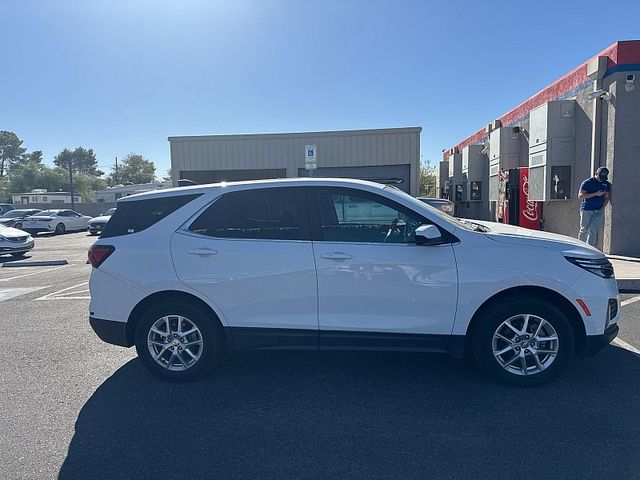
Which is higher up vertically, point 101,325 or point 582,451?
point 101,325

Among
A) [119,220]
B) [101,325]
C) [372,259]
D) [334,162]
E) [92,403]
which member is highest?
[334,162]

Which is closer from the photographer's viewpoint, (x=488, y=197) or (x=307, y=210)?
(x=307, y=210)

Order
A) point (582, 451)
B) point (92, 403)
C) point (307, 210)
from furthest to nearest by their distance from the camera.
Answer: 1. point (307, 210)
2. point (92, 403)
3. point (582, 451)

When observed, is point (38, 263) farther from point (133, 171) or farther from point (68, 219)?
point (133, 171)

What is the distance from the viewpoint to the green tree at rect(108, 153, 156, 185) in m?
93.4

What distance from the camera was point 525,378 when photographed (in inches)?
149

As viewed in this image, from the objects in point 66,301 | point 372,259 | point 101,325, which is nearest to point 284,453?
point 372,259

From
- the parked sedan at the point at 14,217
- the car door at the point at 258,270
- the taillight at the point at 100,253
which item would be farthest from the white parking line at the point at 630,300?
the parked sedan at the point at 14,217

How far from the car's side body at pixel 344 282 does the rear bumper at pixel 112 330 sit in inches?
0.7

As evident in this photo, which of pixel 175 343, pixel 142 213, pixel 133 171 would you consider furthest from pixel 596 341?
pixel 133 171

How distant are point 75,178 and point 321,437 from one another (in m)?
80.6

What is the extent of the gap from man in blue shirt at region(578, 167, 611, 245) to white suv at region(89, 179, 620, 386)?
5840 mm

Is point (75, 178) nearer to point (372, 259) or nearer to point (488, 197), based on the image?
point (488, 197)

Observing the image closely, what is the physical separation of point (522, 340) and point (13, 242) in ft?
49.9
